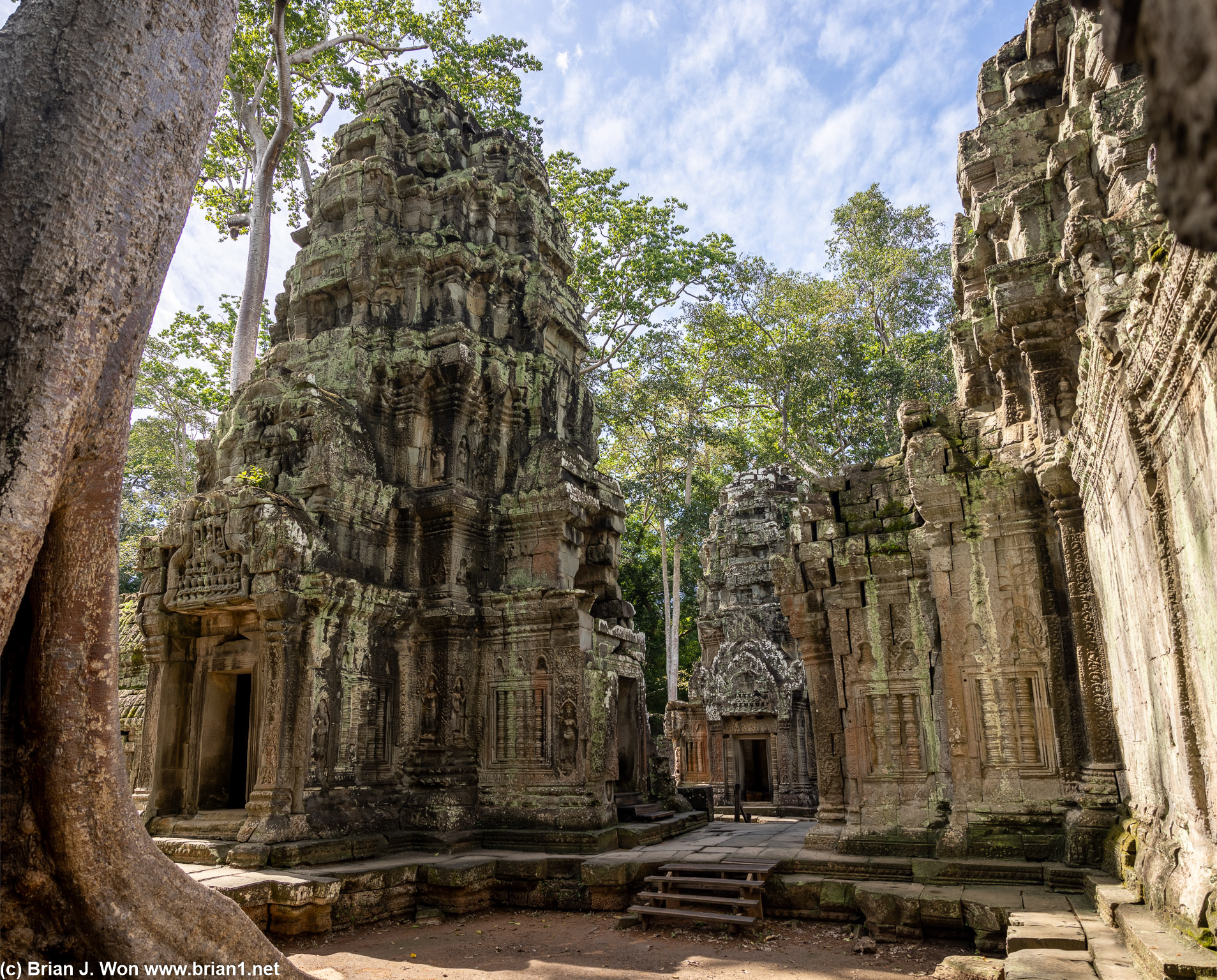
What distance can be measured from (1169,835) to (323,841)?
706 centimetres

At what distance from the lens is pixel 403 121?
12.9 meters

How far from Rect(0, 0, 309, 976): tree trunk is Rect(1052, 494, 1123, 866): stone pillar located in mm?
5944

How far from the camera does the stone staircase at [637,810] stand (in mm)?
10258

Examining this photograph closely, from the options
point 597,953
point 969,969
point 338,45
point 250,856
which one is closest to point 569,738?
point 597,953

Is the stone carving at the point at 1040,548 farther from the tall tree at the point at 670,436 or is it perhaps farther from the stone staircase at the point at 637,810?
the tall tree at the point at 670,436

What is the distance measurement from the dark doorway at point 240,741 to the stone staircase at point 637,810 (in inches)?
175

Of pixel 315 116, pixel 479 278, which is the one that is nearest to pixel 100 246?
pixel 479 278

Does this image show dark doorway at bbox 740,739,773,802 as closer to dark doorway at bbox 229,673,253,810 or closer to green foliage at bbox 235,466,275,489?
dark doorway at bbox 229,673,253,810

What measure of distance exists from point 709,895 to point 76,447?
20.8 feet

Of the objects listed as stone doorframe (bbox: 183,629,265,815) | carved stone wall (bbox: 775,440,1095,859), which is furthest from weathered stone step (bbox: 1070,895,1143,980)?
stone doorframe (bbox: 183,629,265,815)

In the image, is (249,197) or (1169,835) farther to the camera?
(249,197)

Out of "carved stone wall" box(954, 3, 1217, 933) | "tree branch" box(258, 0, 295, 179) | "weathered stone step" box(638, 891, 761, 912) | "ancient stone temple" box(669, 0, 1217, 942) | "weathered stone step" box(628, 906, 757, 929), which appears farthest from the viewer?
"tree branch" box(258, 0, 295, 179)

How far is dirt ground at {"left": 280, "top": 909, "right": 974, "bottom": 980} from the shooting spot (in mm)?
5969

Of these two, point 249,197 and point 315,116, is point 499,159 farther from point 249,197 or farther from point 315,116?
point 249,197
